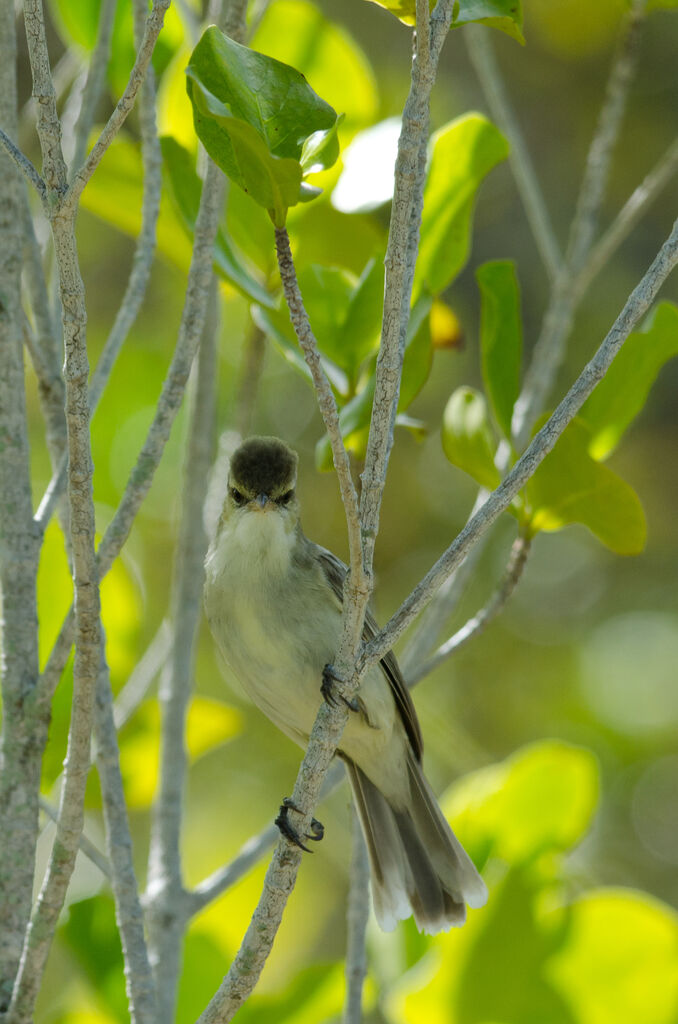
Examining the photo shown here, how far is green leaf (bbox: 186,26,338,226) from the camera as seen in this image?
1640 mm

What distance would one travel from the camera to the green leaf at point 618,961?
265 centimetres

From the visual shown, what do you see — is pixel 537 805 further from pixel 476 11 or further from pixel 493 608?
pixel 476 11

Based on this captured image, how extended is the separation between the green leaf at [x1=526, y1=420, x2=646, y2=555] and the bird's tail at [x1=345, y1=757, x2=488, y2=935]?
98 centimetres

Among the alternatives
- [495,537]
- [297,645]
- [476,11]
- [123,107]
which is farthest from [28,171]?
[495,537]

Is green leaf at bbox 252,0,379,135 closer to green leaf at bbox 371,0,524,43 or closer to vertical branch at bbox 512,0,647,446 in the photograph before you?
vertical branch at bbox 512,0,647,446

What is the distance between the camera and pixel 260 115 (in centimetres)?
170

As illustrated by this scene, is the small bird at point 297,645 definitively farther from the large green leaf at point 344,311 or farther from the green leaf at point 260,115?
the green leaf at point 260,115

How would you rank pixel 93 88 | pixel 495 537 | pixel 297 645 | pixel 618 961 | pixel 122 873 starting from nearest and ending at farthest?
pixel 122 873
pixel 93 88
pixel 618 961
pixel 297 645
pixel 495 537

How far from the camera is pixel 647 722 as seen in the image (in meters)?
5.52

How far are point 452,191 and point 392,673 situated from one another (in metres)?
1.14

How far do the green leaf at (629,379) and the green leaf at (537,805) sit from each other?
0.83 metres

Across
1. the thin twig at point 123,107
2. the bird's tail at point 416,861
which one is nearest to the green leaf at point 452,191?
the thin twig at point 123,107

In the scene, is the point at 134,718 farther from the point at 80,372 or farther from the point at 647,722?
the point at 647,722

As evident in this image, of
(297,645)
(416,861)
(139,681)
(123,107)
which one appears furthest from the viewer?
(416,861)
